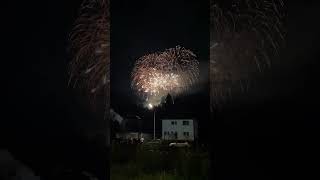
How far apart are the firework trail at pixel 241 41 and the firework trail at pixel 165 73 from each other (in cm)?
14

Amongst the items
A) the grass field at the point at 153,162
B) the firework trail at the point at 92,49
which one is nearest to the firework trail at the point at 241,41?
the grass field at the point at 153,162

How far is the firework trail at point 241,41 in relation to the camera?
234 centimetres

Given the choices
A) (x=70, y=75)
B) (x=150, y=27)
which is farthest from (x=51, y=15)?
(x=150, y=27)

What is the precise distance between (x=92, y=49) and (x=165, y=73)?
454 mm

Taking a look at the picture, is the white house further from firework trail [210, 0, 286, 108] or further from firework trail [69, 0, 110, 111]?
firework trail [69, 0, 110, 111]

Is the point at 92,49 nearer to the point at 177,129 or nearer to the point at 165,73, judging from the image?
the point at 165,73

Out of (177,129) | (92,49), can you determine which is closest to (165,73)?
(177,129)

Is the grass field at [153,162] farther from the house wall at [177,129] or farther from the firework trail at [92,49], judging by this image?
the firework trail at [92,49]

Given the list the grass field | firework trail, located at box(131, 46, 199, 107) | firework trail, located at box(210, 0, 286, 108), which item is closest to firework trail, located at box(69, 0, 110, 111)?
firework trail, located at box(131, 46, 199, 107)

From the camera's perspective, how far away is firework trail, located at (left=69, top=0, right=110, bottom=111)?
2.47 meters

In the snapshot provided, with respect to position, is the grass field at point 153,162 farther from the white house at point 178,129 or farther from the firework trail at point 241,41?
the firework trail at point 241,41

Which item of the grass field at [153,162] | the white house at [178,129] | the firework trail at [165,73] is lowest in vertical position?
the grass field at [153,162]

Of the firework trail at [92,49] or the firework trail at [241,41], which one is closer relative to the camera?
the firework trail at [241,41]

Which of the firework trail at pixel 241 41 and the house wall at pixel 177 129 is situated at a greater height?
the firework trail at pixel 241 41
